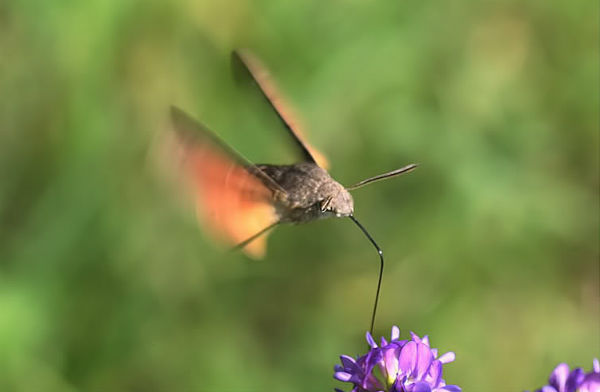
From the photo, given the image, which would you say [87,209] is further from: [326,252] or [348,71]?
[348,71]

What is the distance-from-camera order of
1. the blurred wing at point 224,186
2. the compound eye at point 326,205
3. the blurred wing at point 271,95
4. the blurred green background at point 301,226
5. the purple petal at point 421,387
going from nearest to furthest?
the purple petal at point 421,387 → the blurred wing at point 224,186 → the compound eye at point 326,205 → the blurred wing at point 271,95 → the blurred green background at point 301,226

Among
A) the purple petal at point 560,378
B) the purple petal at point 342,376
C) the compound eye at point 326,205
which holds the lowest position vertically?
the purple petal at point 342,376

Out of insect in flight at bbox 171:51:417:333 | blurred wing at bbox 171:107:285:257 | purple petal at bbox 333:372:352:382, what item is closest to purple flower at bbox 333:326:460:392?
purple petal at bbox 333:372:352:382

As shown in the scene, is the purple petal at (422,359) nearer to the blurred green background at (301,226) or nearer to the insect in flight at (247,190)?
the insect in flight at (247,190)

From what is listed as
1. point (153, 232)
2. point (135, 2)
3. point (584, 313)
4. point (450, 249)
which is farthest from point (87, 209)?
point (584, 313)

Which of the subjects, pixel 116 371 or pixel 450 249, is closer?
pixel 116 371

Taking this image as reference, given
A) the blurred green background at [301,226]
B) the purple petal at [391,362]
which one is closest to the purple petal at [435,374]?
the purple petal at [391,362]

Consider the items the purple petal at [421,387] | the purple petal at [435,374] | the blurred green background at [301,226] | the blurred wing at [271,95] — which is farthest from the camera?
the blurred green background at [301,226]
